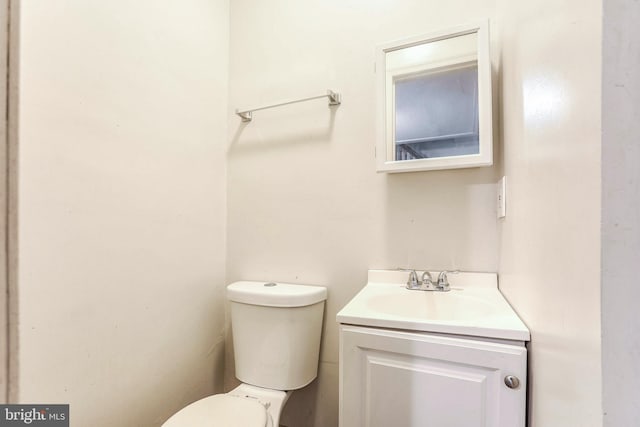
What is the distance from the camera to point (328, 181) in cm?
134

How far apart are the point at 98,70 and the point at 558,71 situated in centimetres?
120

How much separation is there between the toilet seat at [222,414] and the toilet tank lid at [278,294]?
1.12 feet

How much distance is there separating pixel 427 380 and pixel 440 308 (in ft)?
1.08

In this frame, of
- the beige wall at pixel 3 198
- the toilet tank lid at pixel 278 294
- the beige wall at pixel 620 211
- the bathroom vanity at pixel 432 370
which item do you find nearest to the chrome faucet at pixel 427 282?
the bathroom vanity at pixel 432 370

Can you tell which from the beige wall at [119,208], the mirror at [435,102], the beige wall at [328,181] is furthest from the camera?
the beige wall at [328,181]

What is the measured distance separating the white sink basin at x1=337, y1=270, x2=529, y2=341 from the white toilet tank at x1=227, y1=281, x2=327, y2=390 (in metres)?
0.28

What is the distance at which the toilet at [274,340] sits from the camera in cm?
118

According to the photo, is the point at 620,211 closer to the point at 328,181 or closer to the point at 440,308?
the point at 440,308

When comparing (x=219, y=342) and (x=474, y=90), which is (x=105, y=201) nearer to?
(x=219, y=342)

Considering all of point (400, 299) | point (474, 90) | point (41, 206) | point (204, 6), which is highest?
point (204, 6)

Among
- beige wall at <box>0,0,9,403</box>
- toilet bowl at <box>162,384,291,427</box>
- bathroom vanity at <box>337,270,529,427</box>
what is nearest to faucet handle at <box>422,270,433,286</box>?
bathroom vanity at <box>337,270,529,427</box>

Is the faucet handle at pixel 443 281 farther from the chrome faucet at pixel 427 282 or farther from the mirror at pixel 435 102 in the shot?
the mirror at pixel 435 102

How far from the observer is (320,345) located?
1323 mm

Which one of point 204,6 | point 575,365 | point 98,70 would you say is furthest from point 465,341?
point 204,6
